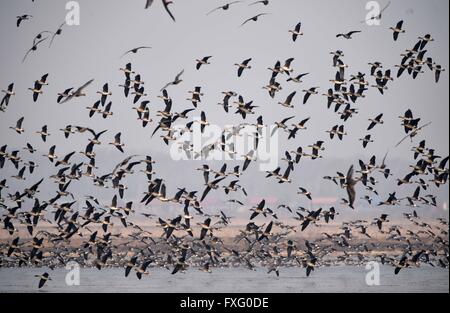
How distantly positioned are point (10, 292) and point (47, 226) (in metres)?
57.1

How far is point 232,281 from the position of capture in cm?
5253

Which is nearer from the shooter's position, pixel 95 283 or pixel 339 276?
pixel 95 283

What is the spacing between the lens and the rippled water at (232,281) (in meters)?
49.0

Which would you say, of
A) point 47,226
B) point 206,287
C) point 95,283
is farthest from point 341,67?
point 47,226

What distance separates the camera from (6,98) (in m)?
42.5

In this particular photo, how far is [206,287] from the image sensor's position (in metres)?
50.2

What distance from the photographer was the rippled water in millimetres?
48969

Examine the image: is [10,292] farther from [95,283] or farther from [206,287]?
[206,287]
